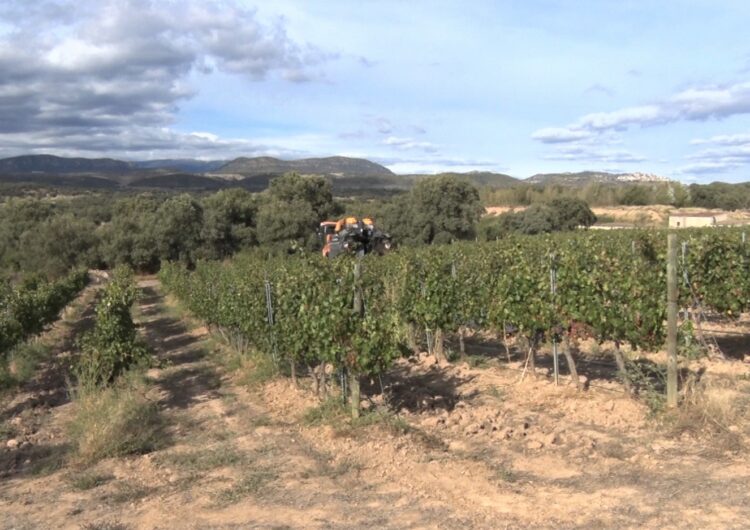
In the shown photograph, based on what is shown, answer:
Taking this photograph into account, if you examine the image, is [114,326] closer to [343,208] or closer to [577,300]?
[577,300]

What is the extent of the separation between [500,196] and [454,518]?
281 feet

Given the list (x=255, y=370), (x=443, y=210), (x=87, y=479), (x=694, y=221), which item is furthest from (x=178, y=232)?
(x=87, y=479)

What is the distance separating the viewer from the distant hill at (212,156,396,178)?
130 m

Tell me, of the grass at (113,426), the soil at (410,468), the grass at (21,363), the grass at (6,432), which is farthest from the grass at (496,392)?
the grass at (21,363)

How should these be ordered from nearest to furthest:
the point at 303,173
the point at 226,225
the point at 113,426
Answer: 1. the point at 113,426
2. the point at 226,225
3. the point at 303,173

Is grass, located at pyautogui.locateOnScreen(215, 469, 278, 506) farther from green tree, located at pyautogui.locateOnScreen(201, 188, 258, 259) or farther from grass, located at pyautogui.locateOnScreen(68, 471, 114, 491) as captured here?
green tree, located at pyautogui.locateOnScreen(201, 188, 258, 259)

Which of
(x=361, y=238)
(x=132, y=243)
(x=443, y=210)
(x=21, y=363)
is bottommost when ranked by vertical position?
(x=21, y=363)

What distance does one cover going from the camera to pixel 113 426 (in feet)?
20.2

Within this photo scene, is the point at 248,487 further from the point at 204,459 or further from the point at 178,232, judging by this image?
the point at 178,232

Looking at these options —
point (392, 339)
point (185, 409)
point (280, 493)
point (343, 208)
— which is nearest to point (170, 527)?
point (280, 493)

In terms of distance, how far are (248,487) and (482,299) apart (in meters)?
5.24

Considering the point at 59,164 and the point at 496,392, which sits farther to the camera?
the point at 59,164

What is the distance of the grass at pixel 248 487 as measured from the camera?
472 centimetres

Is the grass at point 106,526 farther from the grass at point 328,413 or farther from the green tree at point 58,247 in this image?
the green tree at point 58,247
